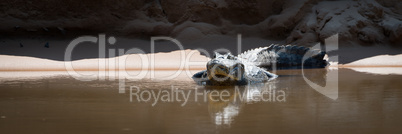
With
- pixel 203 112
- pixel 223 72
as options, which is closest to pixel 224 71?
pixel 223 72

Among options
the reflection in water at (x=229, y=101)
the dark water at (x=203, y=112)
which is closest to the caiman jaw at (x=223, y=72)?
the reflection in water at (x=229, y=101)

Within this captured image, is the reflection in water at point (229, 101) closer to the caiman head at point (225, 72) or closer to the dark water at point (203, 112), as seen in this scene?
the dark water at point (203, 112)

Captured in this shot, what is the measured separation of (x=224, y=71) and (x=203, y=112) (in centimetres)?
194

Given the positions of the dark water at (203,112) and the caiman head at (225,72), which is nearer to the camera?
the dark water at (203,112)

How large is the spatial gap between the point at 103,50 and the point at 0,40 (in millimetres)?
3594

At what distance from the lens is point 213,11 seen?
42.8 feet

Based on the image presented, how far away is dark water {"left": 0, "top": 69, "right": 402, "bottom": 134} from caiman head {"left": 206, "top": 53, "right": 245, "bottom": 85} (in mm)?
685

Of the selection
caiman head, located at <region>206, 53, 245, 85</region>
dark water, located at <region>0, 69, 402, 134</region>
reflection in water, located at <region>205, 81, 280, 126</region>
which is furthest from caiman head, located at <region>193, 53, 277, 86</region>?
dark water, located at <region>0, 69, 402, 134</region>

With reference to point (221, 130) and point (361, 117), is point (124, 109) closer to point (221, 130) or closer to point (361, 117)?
point (221, 130)

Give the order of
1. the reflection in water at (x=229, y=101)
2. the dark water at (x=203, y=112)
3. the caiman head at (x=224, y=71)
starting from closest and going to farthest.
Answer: the dark water at (x=203, y=112) < the reflection in water at (x=229, y=101) < the caiman head at (x=224, y=71)

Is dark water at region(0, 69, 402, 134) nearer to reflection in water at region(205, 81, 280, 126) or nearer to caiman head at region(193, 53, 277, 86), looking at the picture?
reflection in water at region(205, 81, 280, 126)

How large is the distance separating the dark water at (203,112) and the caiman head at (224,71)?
2.25 ft

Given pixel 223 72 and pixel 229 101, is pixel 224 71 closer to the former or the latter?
pixel 223 72

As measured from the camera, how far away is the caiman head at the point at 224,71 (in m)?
4.64
